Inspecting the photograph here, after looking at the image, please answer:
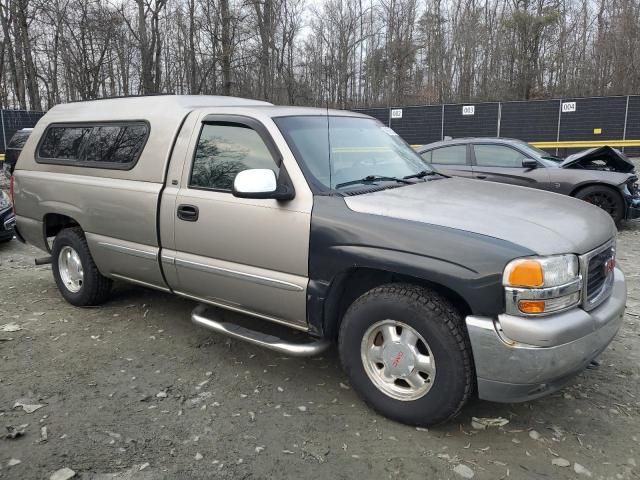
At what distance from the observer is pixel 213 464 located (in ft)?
9.07

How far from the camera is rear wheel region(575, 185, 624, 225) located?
8.26 metres

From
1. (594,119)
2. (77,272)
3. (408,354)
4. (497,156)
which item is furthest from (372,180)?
(594,119)

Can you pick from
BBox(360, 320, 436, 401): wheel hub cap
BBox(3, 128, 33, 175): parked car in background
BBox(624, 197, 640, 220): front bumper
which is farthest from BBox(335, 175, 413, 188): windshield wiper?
BBox(3, 128, 33, 175): parked car in background

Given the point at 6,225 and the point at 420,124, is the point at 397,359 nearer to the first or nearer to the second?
the point at 6,225

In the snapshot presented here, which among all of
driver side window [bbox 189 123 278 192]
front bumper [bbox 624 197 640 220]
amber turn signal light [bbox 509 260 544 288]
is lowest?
front bumper [bbox 624 197 640 220]

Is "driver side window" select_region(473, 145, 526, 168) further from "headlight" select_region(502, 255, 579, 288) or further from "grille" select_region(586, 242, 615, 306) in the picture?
"headlight" select_region(502, 255, 579, 288)

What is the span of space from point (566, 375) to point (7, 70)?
35.1 metres

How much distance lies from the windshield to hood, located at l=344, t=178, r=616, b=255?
0.28 meters

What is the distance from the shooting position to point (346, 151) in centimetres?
376

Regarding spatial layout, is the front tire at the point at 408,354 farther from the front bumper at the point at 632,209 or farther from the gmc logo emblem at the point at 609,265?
the front bumper at the point at 632,209

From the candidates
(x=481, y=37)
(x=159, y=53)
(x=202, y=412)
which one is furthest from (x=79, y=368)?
(x=481, y=37)

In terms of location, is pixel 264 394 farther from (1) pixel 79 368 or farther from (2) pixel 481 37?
(2) pixel 481 37

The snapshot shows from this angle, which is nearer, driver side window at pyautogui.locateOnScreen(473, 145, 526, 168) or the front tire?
the front tire

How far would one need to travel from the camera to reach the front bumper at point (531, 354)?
2.59 m
